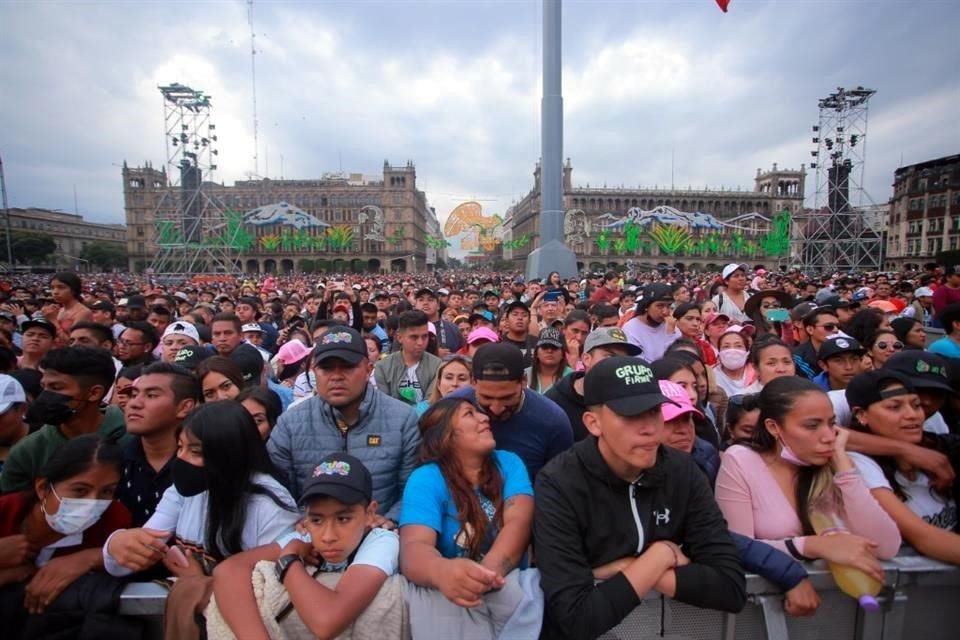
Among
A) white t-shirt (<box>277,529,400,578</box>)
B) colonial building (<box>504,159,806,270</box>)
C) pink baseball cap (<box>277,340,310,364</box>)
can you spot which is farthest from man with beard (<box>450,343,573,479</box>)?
colonial building (<box>504,159,806,270</box>)

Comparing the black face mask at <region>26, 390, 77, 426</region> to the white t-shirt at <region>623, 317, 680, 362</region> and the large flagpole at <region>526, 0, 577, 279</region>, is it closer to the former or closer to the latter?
the white t-shirt at <region>623, 317, 680, 362</region>

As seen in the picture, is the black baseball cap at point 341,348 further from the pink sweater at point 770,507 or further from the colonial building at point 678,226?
the colonial building at point 678,226

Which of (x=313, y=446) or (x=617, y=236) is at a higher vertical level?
(x=617, y=236)

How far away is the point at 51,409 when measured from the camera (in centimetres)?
283

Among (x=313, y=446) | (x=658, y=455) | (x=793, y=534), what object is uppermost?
(x=658, y=455)

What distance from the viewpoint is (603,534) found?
1.96 metres

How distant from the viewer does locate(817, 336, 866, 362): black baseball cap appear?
12.0 ft

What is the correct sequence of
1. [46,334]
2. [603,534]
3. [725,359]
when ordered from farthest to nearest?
[46,334], [725,359], [603,534]

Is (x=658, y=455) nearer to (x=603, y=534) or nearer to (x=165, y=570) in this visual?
(x=603, y=534)

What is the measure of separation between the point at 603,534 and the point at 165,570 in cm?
203

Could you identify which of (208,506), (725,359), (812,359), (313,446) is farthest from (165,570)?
(812,359)

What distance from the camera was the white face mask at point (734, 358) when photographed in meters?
4.33

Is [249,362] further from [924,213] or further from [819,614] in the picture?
[924,213]

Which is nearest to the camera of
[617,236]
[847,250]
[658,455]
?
[658,455]
